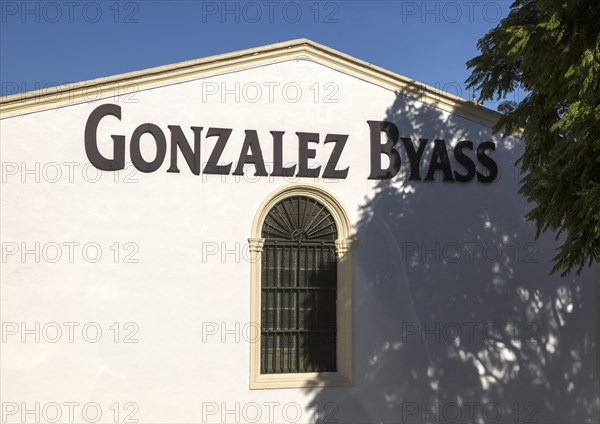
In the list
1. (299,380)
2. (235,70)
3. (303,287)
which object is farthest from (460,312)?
(235,70)

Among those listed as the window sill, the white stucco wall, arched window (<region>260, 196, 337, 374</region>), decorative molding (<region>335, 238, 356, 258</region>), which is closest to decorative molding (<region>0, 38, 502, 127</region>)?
the white stucco wall

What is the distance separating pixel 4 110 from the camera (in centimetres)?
1177

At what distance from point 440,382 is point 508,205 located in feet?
11.7

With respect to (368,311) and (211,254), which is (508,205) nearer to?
(368,311)

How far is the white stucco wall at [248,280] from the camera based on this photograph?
38.8ft

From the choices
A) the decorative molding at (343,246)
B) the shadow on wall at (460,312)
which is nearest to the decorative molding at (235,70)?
the shadow on wall at (460,312)

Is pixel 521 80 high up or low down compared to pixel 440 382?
up

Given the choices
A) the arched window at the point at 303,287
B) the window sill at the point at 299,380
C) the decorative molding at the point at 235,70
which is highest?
the decorative molding at the point at 235,70

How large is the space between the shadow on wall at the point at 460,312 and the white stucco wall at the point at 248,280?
29 mm

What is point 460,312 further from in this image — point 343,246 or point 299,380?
point 299,380

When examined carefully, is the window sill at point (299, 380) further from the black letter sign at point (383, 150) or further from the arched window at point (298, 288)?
the black letter sign at point (383, 150)

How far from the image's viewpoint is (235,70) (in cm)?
1282

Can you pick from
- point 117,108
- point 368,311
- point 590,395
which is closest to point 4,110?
point 117,108

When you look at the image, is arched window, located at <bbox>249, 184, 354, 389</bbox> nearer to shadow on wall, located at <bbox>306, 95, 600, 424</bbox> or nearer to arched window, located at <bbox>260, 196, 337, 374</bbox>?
Result: arched window, located at <bbox>260, 196, 337, 374</bbox>
